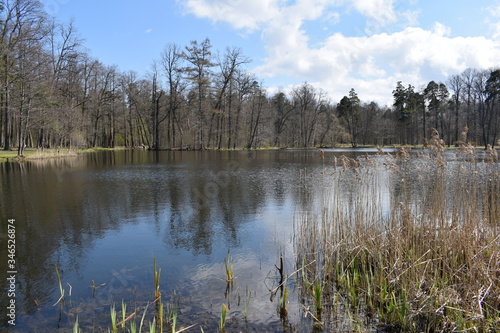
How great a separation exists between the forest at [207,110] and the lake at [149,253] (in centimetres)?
2288

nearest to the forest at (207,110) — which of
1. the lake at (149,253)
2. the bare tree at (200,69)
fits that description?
the bare tree at (200,69)

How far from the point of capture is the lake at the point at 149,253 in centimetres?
446

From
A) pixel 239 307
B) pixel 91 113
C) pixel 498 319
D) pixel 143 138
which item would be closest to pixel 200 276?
pixel 239 307

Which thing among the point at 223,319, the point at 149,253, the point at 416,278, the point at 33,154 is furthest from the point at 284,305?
the point at 33,154

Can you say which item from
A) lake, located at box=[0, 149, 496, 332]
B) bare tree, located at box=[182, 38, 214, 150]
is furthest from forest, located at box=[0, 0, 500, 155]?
lake, located at box=[0, 149, 496, 332]

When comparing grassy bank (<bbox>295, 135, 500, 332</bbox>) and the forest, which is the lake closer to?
grassy bank (<bbox>295, 135, 500, 332</bbox>)

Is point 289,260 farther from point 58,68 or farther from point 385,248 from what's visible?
point 58,68

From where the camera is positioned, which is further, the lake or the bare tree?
the bare tree

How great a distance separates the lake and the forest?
22.9 m

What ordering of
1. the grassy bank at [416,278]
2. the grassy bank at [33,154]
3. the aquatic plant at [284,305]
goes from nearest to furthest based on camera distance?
the grassy bank at [416,278], the aquatic plant at [284,305], the grassy bank at [33,154]

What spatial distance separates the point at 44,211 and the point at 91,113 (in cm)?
4565

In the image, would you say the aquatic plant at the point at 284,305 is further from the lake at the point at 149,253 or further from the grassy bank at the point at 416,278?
the grassy bank at the point at 416,278

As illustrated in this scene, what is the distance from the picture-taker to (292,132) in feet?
223

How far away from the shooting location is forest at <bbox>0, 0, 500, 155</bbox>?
122ft
